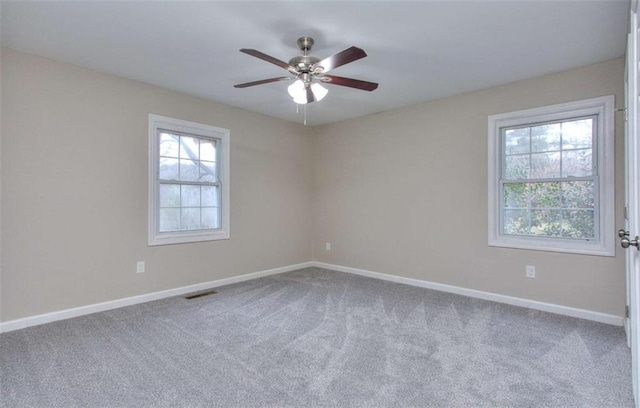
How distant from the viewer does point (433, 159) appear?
13.9ft

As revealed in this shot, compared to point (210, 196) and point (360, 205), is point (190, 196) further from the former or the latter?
point (360, 205)

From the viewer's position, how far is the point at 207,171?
435 cm

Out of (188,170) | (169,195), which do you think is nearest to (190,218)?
(169,195)

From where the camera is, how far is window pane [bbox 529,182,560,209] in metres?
3.42

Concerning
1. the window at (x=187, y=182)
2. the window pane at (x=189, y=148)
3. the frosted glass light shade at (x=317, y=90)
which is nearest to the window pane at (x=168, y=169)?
the window at (x=187, y=182)

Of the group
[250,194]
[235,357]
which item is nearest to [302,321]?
[235,357]

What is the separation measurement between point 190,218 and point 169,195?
0.39 m

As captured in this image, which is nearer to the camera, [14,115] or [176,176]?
[14,115]

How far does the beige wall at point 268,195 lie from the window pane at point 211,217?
23 centimetres

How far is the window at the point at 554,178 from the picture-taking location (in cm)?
309

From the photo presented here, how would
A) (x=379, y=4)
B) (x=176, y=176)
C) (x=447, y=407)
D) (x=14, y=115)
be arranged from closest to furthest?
(x=447, y=407) → (x=379, y=4) → (x=14, y=115) → (x=176, y=176)

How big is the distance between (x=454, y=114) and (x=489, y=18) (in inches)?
68.3

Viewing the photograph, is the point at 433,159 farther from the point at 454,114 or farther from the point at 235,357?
the point at 235,357

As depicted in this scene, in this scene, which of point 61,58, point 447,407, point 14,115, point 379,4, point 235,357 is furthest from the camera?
point 61,58
